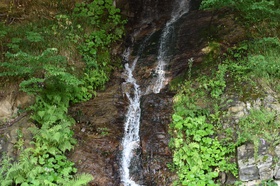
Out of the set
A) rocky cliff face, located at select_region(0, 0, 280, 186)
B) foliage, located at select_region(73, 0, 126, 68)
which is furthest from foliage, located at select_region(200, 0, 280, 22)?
foliage, located at select_region(73, 0, 126, 68)

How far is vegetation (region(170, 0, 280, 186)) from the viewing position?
5.77 m

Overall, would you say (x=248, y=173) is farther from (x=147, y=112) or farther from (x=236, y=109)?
(x=147, y=112)

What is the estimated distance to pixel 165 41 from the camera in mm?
10906

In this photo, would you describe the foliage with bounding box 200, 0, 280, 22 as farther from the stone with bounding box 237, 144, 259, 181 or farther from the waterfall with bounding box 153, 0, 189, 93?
the stone with bounding box 237, 144, 259, 181

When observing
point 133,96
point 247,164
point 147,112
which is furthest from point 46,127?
point 247,164

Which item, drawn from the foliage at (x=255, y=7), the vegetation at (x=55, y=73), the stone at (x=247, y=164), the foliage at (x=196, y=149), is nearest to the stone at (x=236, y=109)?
the foliage at (x=196, y=149)

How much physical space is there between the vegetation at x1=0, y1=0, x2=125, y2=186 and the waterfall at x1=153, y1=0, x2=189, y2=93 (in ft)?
6.20

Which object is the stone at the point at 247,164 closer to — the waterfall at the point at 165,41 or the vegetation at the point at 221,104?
the vegetation at the point at 221,104

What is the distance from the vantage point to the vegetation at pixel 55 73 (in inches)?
224

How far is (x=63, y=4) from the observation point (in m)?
10.2

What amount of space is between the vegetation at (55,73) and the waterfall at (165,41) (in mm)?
1890

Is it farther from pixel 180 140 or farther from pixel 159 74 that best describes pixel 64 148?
pixel 159 74

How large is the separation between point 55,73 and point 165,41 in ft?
19.1

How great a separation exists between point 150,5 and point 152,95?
763cm
